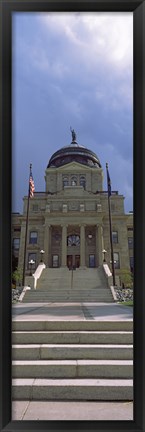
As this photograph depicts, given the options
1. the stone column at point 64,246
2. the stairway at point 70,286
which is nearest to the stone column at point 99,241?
the stone column at point 64,246

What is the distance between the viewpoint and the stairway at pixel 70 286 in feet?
77.3

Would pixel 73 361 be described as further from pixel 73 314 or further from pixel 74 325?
pixel 73 314

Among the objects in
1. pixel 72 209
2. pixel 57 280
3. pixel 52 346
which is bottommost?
pixel 57 280

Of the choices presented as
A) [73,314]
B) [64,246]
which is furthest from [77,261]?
[73,314]

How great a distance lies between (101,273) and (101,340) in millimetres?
30354

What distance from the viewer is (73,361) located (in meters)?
5.13

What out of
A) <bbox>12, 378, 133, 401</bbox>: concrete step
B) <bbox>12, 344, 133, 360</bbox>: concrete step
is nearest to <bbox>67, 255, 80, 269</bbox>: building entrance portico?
<bbox>12, 344, 133, 360</bbox>: concrete step

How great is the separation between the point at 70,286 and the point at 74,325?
2537 centimetres

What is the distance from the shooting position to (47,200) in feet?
190

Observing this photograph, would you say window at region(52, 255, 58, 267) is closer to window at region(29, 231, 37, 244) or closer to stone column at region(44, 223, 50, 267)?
stone column at region(44, 223, 50, 267)
